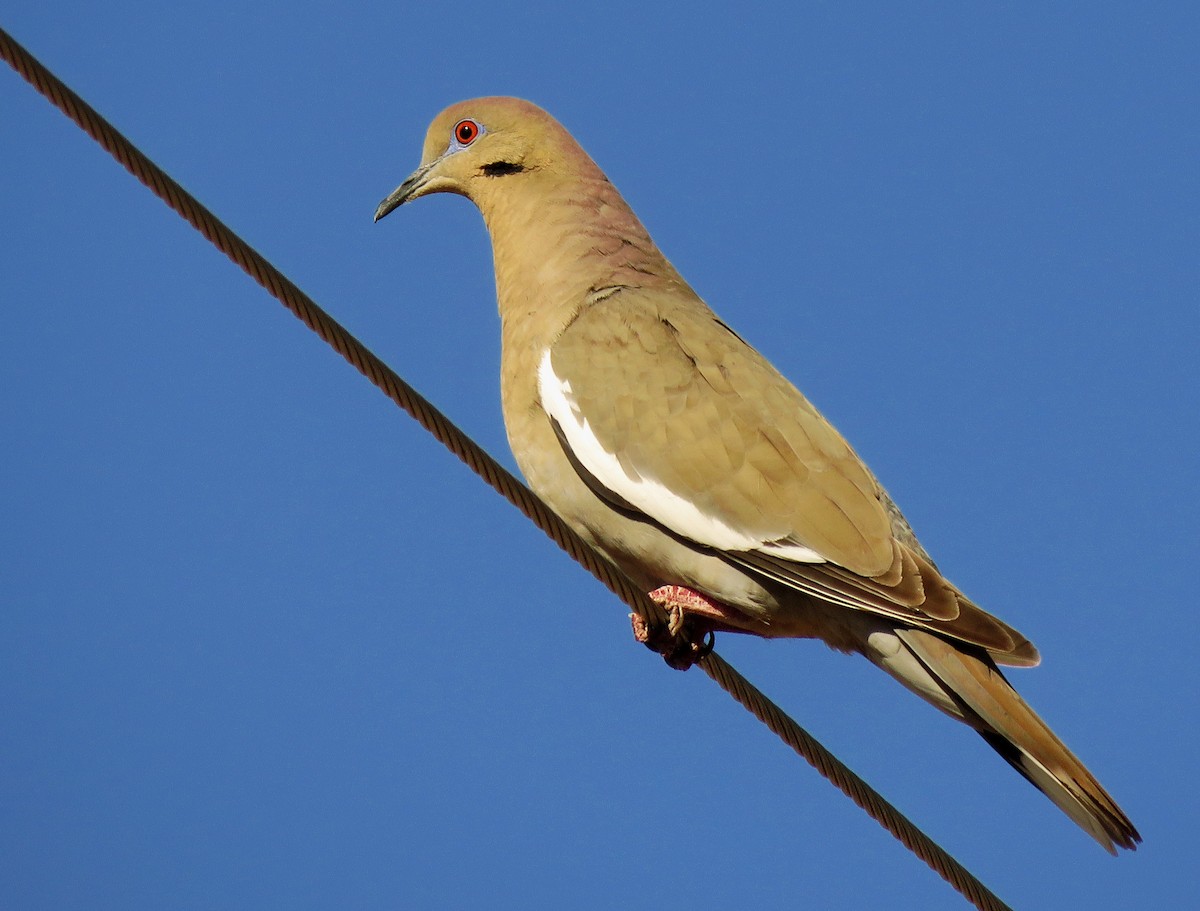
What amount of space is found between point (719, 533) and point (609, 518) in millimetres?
355

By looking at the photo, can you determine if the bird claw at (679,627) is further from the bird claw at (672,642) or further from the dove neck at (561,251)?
the dove neck at (561,251)

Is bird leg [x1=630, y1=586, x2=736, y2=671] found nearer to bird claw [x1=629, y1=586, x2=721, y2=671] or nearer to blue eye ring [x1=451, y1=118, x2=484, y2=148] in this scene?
bird claw [x1=629, y1=586, x2=721, y2=671]

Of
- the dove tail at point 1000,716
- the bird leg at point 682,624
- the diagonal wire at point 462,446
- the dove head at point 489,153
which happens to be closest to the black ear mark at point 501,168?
the dove head at point 489,153

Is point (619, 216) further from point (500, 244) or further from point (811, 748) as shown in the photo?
point (811, 748)

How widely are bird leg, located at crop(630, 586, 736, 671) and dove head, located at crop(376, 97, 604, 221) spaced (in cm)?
186

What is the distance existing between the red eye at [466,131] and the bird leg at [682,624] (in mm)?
2194

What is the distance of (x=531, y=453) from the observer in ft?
15.2

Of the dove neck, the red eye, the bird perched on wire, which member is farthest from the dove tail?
the red eye

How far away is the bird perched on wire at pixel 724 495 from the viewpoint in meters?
4.05

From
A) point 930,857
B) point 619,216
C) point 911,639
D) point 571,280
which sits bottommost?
point 930,857

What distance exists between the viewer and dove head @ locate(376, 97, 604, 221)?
5.64 m

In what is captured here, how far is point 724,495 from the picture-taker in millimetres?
4414

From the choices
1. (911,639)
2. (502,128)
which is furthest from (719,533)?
(502,128)

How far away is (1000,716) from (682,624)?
0.98 m
